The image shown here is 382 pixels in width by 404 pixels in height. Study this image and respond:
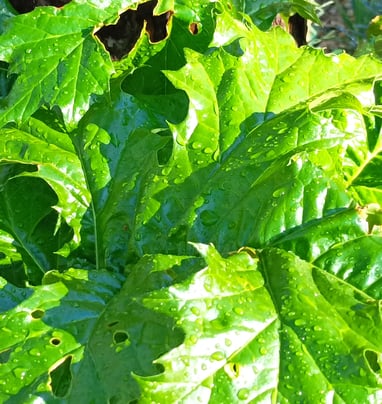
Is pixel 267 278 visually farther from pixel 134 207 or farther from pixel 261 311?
pixel 134 207

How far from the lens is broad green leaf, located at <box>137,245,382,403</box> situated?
1.10 metres

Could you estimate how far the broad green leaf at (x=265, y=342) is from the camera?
1.10 meters

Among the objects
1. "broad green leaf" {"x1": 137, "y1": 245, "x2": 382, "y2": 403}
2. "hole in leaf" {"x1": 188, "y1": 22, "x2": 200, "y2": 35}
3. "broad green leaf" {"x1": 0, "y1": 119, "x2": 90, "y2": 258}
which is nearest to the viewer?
"broad green leaf" {"x1": 137, "y1": 245, "x2": 382, "y2": 403}

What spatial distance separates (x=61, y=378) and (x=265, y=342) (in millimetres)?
405

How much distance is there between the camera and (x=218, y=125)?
1548mm

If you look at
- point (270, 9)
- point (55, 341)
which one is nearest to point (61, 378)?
point (55, 341)

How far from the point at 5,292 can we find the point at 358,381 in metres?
0.79

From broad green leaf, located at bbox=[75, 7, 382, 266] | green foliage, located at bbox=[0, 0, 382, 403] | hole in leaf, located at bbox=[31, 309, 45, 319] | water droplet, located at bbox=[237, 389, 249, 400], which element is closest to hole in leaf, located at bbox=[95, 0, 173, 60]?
green foliage, located at bbox=[0, 0, 382, 403]

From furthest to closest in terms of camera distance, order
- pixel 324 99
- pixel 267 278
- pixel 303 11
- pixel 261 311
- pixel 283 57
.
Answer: pixel 303 11
pixel 283 57
pixel 324 99
pixel 267 278
pixel 261 311

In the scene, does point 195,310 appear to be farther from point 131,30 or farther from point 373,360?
point 131,30

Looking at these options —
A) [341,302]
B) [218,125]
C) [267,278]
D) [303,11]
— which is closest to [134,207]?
[218,125]

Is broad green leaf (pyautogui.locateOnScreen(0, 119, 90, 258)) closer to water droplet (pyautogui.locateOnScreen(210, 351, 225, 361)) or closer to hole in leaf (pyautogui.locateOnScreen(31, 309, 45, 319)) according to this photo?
hole in leaf (pyautogui.locateOnScreen(31, 309, 45, 319))

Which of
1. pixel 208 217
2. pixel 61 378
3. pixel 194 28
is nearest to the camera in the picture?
pixel 61 378

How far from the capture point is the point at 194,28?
6.20 feet
